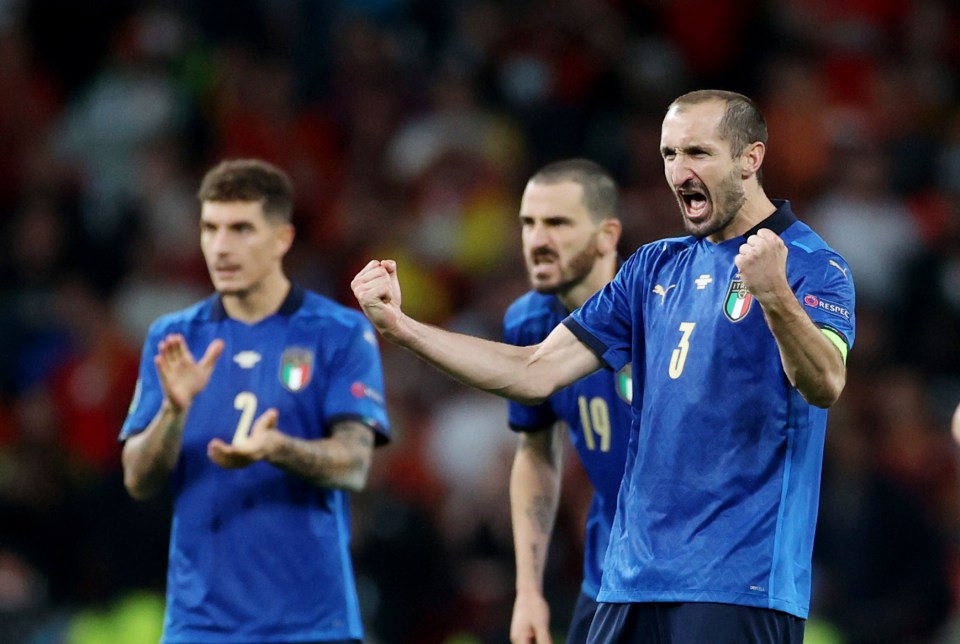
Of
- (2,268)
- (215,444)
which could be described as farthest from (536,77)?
(215,444)

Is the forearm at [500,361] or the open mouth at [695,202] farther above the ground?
the open mouth at [695,202]

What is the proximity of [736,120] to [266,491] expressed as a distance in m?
2.43

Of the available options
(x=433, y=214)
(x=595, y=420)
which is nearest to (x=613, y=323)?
(x=595, y=420)

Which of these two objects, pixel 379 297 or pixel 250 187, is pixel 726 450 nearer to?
pixel 379 297

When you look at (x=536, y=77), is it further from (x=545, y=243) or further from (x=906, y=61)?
(x=545, y=243)

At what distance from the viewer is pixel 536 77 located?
41.9 feet

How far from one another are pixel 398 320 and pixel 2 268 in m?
7.66

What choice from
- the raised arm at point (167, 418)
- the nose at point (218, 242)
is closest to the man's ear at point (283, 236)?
the nose at point (218, 242)

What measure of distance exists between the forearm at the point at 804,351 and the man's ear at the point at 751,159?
0.61 metres

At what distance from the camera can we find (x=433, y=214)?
12.0 m

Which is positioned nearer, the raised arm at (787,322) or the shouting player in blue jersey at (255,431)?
the raised arm at (787,322)

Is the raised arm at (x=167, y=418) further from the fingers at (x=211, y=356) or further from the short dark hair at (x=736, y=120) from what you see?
the short dark hair at (x=736, y=120)

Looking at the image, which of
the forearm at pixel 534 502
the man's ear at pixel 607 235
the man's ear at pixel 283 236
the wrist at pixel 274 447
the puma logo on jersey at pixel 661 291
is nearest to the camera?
the puma logo on jersey at pixel 661 291

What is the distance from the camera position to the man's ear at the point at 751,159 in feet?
15.9
